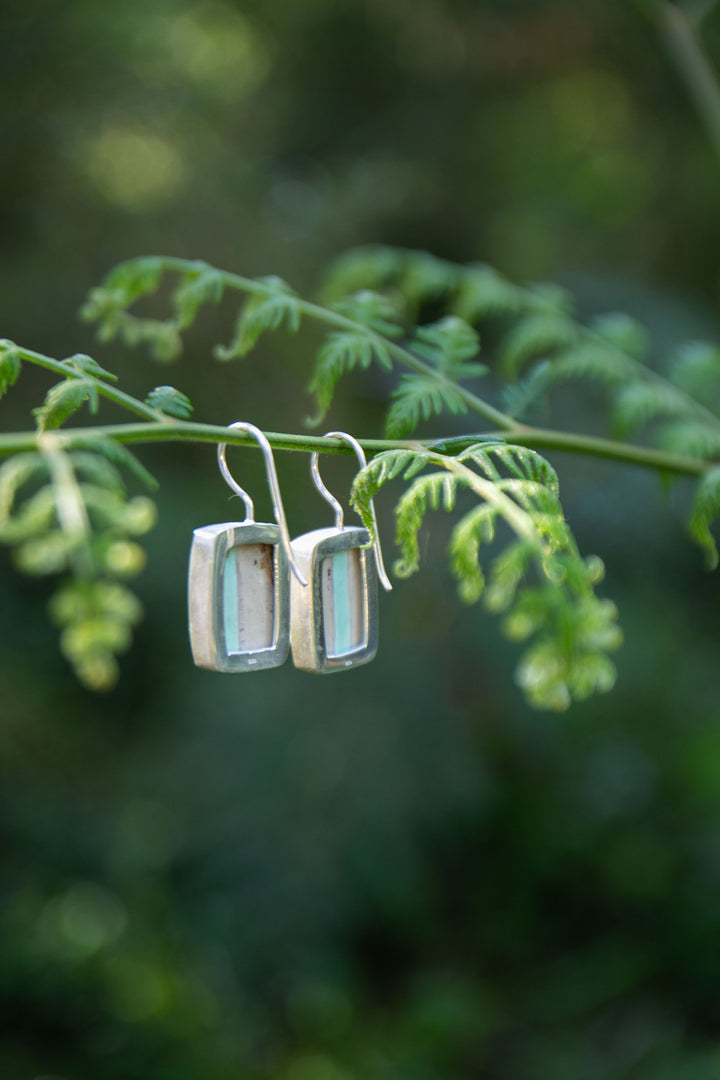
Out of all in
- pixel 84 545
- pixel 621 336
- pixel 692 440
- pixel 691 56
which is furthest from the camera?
pixel 691 56

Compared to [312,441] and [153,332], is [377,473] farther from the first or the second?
[153,332]

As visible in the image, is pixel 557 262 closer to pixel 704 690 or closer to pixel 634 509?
pixel 634 509

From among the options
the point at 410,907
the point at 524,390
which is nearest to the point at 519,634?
the point at 524,390

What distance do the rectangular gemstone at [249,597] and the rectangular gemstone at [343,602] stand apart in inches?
2.1

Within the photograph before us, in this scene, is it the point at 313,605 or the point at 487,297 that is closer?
the point at 313,605

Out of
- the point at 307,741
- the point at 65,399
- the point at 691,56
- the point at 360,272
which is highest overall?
the point at 691,56

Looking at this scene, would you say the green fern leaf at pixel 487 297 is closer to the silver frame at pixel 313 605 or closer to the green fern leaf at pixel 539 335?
the green fern leaf at pixel 539 335

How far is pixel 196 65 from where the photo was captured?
3.82 m

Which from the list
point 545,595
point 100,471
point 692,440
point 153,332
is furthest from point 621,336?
point 100,471

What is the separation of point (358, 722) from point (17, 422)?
162cm

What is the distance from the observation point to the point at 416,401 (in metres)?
1.08

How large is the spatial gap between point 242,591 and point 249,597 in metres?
0.01

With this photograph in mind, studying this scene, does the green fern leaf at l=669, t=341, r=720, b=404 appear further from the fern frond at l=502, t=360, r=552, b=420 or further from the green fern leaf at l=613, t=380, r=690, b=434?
the fern frond at l=502, t=360, r=552, b=420

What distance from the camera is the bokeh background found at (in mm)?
3113
